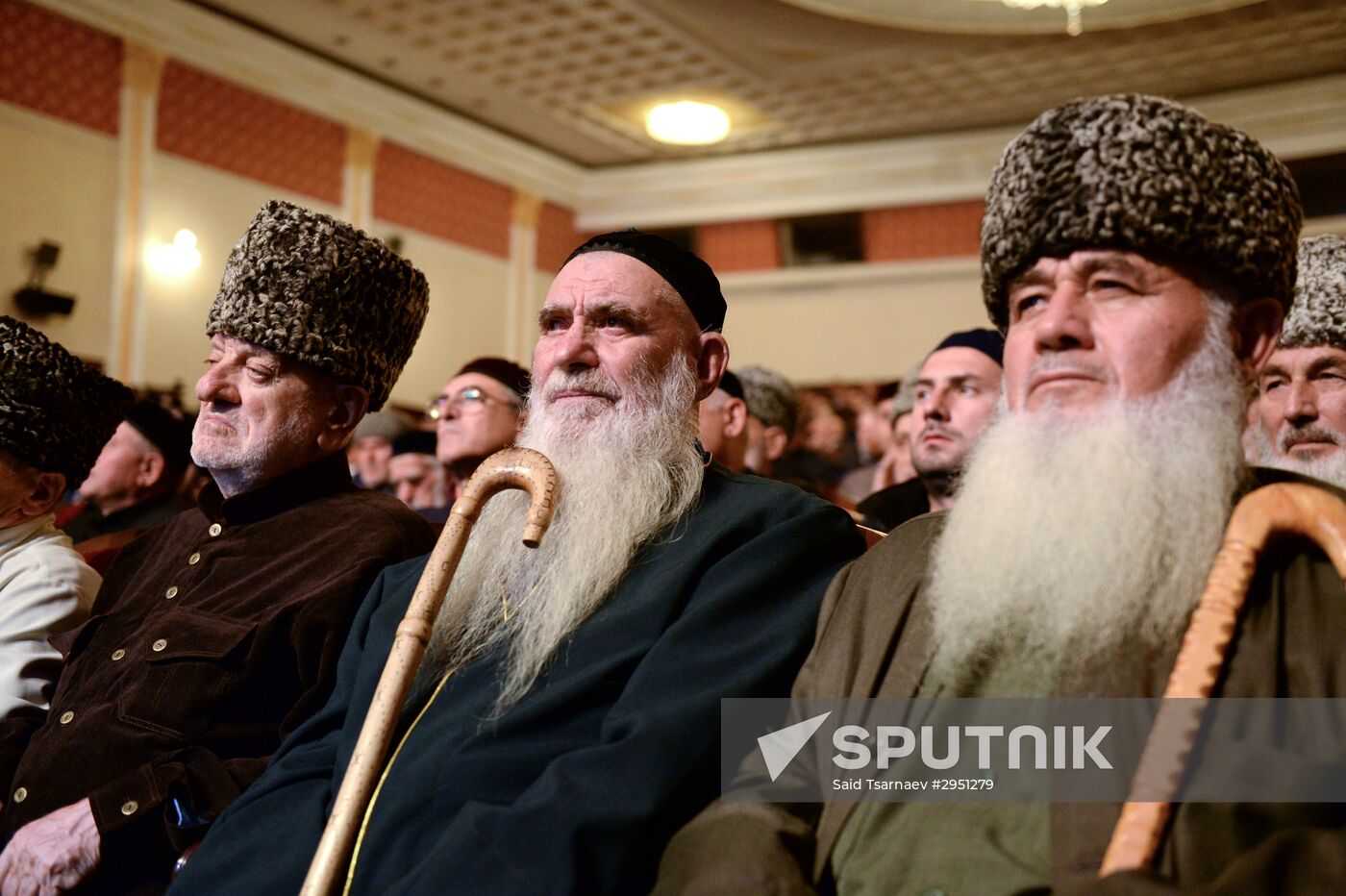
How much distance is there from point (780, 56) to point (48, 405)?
26.8 feet

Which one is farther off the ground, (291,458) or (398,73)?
(398,73)

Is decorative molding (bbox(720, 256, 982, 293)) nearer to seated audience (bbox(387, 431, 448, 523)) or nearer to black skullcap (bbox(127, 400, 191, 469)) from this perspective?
seated audience (bbox(387, 431, 448, 523))

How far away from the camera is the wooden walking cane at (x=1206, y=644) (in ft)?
4.58

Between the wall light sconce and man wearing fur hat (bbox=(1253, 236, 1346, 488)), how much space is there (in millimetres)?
8676

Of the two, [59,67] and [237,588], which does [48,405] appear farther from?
[59,67]

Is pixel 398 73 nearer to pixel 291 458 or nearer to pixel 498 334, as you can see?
pixel 498 334

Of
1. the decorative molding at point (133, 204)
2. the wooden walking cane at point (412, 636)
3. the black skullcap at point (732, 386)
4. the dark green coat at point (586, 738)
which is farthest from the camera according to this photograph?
the decorative molding at point (133, 204)

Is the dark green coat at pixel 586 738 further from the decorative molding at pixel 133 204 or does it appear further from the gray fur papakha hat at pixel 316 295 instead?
the decorative molding at pixel 133 204

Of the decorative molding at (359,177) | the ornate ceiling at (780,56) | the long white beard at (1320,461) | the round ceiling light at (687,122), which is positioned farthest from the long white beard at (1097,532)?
the round ceiling light at (687,122)

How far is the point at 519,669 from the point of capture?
208 centimetres

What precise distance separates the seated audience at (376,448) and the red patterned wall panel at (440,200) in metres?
4.70

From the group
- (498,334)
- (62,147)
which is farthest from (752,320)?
(62,147)

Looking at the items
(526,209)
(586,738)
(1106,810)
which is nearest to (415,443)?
(586,738)

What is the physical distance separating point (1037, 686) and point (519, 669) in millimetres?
883
